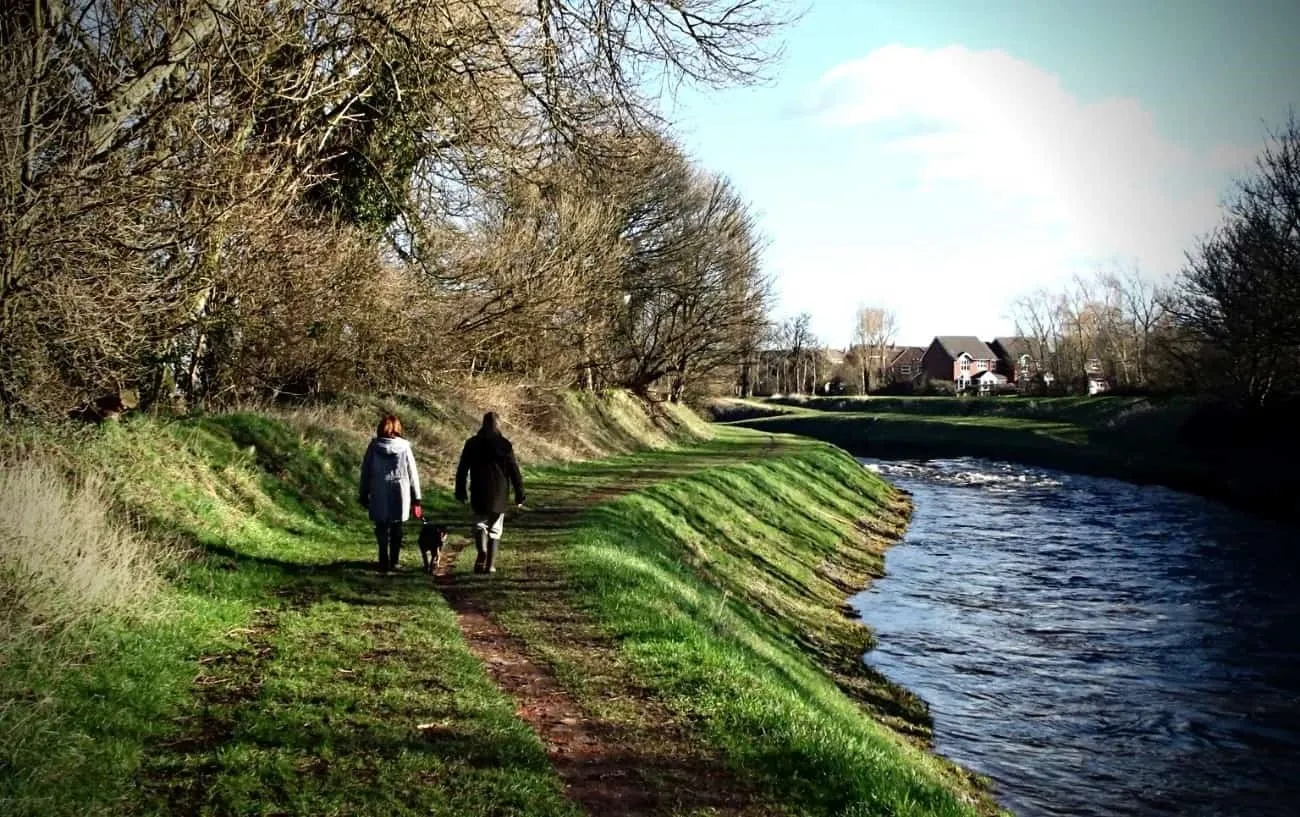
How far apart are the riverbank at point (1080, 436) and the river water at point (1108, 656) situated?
7.92 m

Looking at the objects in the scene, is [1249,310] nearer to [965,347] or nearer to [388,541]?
[388,541]

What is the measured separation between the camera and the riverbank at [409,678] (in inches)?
224

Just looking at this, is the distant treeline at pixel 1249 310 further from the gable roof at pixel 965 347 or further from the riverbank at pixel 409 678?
the gable roof at pixel 965 347

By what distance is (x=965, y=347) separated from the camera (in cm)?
13212

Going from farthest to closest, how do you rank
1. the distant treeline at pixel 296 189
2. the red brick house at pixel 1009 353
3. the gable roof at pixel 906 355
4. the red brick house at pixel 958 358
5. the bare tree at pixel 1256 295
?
the gable roof at pixel 906 355 < the red brick house at pixel 958 358 < the red brick house at pixel 1009 353 < the bare tree at pixel 1256 295 < the distant treeline at pixel 296 189

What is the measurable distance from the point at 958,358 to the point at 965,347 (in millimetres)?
5002

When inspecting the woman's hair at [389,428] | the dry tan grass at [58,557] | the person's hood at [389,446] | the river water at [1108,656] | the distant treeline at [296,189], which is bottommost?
the river water at [1108,656]

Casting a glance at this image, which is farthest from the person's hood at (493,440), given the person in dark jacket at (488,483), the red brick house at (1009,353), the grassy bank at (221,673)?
the red brick house at (1009,353)

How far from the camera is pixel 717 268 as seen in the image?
43.9m

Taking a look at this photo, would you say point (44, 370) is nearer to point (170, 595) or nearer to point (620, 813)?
point (170, 595)

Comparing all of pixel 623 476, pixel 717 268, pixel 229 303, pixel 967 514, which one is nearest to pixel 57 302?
pixel 229 303

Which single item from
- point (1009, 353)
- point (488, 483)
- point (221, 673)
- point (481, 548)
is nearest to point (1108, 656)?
point (481, 548)

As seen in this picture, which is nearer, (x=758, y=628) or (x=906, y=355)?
(x=758, y=628)

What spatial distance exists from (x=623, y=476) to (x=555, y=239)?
751cm
